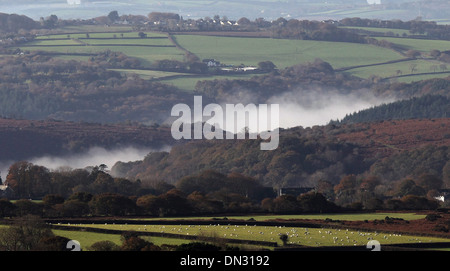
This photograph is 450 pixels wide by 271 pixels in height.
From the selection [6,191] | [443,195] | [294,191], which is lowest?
[294,191]

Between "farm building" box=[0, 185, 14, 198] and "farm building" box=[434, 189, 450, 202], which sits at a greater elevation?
"farm building" box=[0, 185, 14, 198]

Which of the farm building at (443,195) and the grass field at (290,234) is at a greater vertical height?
the grass field at (290,234)

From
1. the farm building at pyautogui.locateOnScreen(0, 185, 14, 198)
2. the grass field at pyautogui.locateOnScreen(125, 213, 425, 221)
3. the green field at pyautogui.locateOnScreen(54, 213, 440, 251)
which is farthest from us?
the farm building at pyautogui.locateOnScreen(0, 185, 14, 198)

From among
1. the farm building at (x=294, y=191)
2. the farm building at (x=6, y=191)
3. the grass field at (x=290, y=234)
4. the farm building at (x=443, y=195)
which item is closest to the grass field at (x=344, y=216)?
the grass field at (x=290, y=234)

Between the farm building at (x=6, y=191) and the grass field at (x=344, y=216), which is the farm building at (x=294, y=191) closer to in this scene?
the farm building at (x=6, y=191)

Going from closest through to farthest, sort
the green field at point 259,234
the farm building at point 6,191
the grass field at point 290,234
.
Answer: the green field at point 259,234 < the grass field at point 290,234 < the farm building at point 6,191

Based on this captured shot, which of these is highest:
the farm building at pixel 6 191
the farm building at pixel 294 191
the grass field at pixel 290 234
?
the grass field at pixel 290 234

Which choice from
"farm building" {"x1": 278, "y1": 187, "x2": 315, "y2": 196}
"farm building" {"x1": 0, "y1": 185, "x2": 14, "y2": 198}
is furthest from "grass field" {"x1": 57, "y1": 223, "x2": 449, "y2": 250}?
"farm building" {"x1": 278, "y1": 187, "x2": 315, "y2": 196}

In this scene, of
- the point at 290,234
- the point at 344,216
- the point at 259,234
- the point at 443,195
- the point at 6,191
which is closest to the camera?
the point at 259,234

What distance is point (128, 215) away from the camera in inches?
4434

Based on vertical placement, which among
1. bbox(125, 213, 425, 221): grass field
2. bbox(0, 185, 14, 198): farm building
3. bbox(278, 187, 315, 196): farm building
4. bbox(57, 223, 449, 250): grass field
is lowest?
bbox(278, 187, 315, 196): farm building

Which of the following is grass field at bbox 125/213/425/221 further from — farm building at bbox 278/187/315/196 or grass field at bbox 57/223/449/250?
farm building at bbox 278/187/315/196

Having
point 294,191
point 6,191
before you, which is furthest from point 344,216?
point 294,191

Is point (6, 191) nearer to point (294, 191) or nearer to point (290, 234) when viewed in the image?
point (294, 191)
